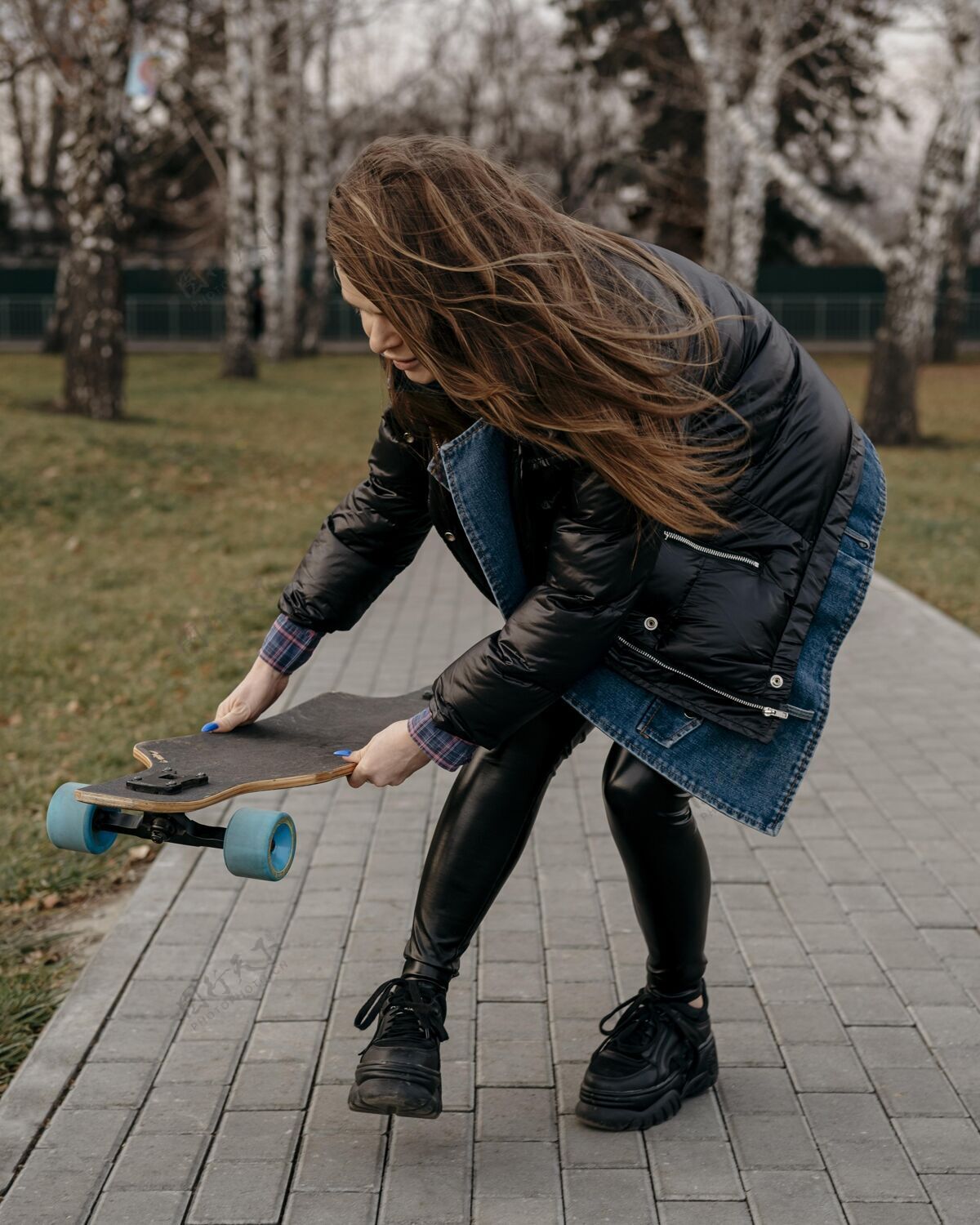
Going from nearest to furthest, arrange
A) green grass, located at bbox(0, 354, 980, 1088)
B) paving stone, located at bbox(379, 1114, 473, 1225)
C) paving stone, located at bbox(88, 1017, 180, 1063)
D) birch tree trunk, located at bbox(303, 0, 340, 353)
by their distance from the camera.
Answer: paving stone, located at bbox(379, 1114, 473, 1225) → paving stone, located at bbox(88, 1017, 180, 1063) → green grass, located at bbox(0, 354, 980, 1088) → birch tree trunk, located at bbox(303, 0, 340, 353)

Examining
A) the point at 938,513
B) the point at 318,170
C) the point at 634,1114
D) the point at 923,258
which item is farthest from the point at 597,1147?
the point at 318,170

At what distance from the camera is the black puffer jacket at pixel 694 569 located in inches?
92.2

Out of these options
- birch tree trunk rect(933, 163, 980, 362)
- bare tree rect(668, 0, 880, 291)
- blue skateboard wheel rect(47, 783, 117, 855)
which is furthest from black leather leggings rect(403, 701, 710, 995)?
birch tree trunk rect(933, 163, 980, 362)

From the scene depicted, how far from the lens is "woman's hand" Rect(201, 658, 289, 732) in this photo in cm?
279

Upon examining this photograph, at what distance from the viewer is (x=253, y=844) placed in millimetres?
2453

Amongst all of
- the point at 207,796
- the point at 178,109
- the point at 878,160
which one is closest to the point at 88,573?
the point at 207,796

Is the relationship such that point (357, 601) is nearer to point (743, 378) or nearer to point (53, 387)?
point (743, 378)

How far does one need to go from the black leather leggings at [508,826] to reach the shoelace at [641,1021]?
0.28 meters

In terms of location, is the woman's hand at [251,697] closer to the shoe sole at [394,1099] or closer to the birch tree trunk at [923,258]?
the shoe sole at [394,1099]

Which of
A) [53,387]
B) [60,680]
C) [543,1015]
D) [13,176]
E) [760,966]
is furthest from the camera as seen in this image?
[13,176]

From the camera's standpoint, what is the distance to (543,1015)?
3193 millimetres

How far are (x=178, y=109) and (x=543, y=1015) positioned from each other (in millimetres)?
24680

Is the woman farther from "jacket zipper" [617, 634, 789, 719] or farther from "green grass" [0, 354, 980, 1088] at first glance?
"green grass" [0, 354, 980, 1088]

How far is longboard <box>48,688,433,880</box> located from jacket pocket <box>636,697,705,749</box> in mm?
436
